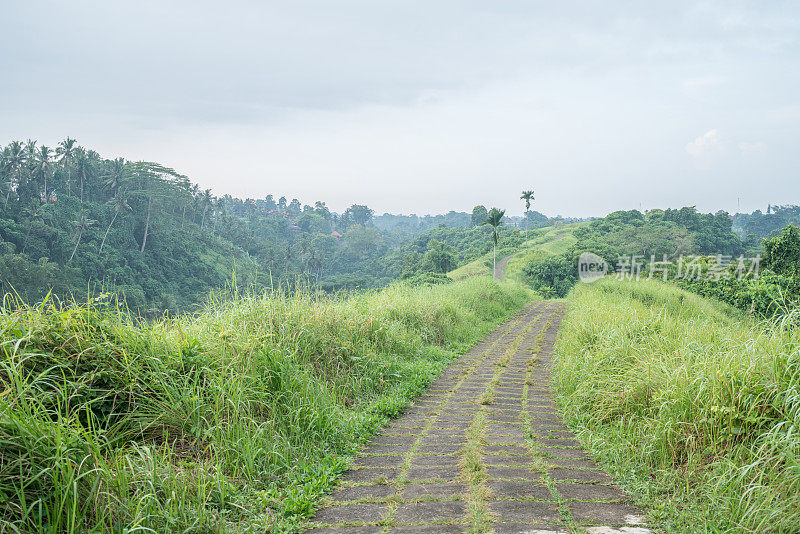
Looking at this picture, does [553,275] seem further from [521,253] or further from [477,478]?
[477,478]

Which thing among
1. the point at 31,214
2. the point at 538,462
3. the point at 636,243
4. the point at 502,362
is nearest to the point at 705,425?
the point at 538,462

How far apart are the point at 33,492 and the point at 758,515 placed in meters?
3.75

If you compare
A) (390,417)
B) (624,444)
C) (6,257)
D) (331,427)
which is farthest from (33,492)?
(6,257)

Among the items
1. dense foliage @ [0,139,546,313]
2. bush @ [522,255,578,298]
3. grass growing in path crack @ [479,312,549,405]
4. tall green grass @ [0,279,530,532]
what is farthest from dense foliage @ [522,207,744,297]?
tall green grass @ [0,279,530,532]

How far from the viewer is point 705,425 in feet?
11.0

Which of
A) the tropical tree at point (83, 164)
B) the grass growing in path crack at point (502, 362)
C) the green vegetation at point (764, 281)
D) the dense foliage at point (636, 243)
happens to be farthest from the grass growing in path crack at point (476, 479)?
the tropical tree at point (83, 164)

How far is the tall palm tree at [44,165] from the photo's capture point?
34031 millimetres

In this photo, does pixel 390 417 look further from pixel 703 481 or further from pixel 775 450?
pixel 775 450

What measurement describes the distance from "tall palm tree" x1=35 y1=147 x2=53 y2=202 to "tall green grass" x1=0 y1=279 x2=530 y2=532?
3806 centimetres

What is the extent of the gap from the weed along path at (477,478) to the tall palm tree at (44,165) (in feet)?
130

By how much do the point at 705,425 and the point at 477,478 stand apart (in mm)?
1682

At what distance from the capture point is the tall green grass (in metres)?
2.40

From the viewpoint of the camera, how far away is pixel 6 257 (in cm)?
2223

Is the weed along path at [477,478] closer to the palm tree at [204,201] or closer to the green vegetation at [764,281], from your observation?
the green vegetation at [764,281]
